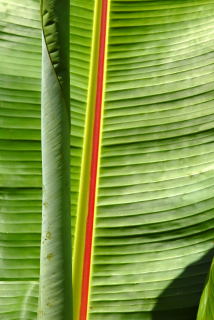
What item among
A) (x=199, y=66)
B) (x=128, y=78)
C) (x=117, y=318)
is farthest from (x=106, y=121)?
(x=117, y=318)

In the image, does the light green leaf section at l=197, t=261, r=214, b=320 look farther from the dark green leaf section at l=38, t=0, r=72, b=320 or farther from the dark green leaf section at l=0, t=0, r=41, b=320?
the dark green leaf section at l=0, t=0, r=41, b=320

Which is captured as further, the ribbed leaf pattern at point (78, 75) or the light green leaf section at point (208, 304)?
the ribbed leaf pattern at point (78, 75)

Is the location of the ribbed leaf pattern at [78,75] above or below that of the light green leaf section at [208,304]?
above

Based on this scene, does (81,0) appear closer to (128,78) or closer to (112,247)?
(128,78)

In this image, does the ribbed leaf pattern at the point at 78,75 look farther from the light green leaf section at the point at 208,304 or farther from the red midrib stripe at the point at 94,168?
the light green leaf section at the point at 208,304

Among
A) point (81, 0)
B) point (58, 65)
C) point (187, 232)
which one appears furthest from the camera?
point (81, 0)

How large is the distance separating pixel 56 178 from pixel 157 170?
354 mm

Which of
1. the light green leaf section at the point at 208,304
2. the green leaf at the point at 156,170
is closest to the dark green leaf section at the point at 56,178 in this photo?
the light green leaf section at the point at 208,304

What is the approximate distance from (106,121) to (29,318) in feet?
1.21

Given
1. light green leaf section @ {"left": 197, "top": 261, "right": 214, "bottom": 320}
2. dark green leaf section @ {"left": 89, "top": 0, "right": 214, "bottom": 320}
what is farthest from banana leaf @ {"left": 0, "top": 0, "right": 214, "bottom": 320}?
light green leaf section @ {"left": 197, "top": 261, "right": 214, "bottom": 320}

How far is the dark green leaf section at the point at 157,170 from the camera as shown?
103 centimetres

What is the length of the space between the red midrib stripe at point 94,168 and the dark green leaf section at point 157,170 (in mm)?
12

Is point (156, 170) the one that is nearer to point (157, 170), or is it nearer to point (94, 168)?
point (157, 170)

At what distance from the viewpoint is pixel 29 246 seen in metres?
1.07
